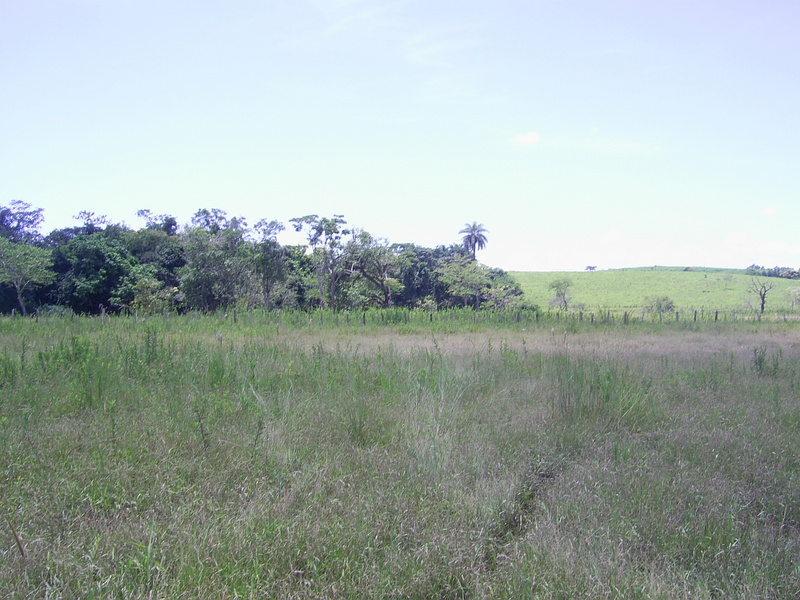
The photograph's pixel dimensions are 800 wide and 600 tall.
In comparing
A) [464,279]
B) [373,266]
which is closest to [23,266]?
[373,266]

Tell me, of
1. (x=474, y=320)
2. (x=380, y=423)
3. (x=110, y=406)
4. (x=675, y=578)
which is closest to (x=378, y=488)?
(x=380, y=423)

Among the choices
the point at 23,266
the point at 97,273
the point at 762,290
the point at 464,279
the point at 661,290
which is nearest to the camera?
the point at 97,273

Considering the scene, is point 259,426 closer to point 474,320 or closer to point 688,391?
point 688,391

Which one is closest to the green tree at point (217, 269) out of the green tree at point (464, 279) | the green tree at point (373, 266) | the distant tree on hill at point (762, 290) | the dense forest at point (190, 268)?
the dense forest at point (190, 268)

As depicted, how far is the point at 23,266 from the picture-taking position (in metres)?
30.8

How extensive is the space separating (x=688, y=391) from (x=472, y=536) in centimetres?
460

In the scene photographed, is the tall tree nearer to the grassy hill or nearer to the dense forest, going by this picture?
the dense forest

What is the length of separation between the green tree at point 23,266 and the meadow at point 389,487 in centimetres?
3063

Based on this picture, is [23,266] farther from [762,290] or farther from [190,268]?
[762,290]

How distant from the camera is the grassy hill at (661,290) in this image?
62.7 m

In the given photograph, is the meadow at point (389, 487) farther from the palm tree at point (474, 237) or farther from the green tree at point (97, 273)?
the palm tree at point (474, 237)

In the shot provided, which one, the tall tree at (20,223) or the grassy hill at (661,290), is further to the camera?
the grassy hill at (661,290)

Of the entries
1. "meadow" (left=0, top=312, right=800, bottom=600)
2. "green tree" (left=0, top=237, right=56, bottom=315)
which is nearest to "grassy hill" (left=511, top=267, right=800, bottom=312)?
"green tree" (left=0, top=237, right=56, bottom=315)

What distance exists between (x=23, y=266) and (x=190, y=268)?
9605mm
